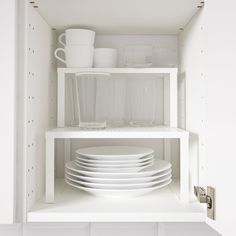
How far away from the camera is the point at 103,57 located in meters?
0.86

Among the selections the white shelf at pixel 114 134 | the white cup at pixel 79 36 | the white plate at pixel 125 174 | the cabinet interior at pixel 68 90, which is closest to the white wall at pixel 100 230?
the cabinet interior at pixel 68 90

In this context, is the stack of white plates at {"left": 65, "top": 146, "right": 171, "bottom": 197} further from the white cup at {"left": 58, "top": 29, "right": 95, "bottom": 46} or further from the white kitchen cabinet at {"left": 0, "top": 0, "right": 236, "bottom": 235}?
the white cup at {"left": 58, "top": 29, "right": 95, "bottom": 46}

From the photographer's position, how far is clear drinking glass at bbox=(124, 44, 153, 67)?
0.87 m

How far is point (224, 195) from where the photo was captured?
53 cm

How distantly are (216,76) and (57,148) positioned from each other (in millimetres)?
539

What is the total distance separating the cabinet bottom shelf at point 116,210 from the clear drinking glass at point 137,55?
328mm

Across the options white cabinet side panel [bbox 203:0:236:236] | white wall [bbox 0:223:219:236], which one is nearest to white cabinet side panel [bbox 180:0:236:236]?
white cabinet side panel [bbox 203:0:236:236]

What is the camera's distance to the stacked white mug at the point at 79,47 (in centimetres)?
81

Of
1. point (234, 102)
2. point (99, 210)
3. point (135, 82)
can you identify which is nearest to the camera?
point (234, 102)

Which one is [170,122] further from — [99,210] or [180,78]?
[99,210]

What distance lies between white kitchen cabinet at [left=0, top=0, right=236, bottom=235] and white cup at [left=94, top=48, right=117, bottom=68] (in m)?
0.06

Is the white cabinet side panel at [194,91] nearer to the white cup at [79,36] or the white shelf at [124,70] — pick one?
the white shelf at [124,70]

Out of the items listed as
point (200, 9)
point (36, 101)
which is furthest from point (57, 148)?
point (200, 9)

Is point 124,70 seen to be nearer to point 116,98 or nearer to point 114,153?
point 116,98
